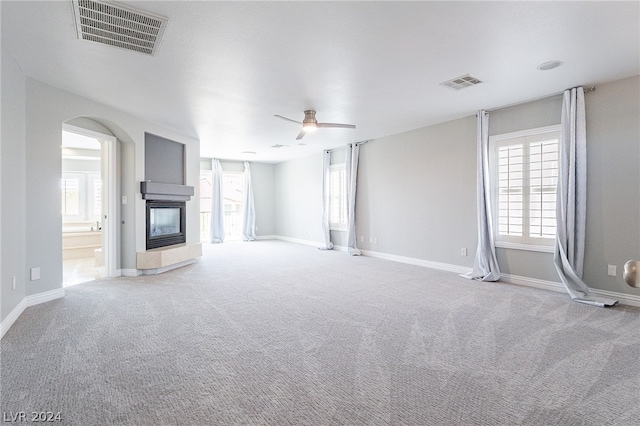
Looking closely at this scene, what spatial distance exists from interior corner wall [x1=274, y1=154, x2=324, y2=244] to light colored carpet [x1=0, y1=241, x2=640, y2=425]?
199 inches

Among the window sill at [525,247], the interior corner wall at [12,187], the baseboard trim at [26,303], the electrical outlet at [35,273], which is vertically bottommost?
the baseboard trim at [26,303]

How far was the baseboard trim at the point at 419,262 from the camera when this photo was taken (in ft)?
18.5

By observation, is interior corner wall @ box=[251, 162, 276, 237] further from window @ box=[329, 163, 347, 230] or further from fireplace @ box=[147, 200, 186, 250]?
fireplace @ box=[147, 200, 186, 250]

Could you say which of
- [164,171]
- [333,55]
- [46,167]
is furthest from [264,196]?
[333,55]

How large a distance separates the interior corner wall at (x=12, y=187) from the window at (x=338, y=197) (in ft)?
20.4

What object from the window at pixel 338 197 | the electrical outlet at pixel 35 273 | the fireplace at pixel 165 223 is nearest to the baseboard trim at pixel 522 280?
the window at pixel 338 197

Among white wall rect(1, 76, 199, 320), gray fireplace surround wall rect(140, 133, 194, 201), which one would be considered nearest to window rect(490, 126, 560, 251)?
gray fireplace surround wall rect(140, 133, 194, 201)

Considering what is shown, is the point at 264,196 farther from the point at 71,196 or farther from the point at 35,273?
the point at 35,273

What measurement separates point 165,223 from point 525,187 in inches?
249

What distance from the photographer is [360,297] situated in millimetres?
4133

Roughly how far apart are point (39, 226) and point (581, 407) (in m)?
5.44

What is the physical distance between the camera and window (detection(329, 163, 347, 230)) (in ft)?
27.5

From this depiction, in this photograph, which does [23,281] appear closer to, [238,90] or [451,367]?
[238,90]

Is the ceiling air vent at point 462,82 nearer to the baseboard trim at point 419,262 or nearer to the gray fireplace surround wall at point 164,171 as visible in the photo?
the baseboard trim at point 419,262
